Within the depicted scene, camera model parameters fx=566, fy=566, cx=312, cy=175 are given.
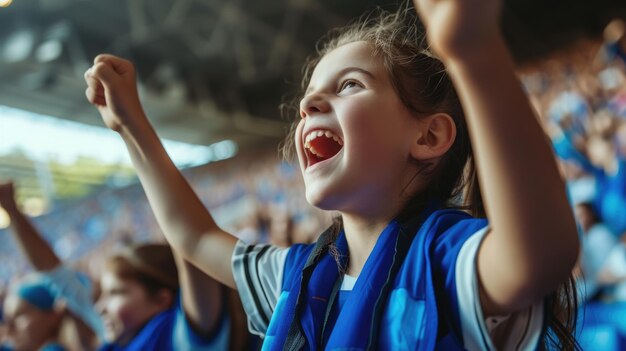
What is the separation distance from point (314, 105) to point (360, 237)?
0.15 metres

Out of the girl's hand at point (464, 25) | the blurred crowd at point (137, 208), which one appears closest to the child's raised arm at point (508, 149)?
the girl's hand at point (464, 25)

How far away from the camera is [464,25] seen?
34cm

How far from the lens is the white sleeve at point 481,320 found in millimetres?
432

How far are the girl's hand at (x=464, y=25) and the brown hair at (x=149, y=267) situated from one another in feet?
2.78

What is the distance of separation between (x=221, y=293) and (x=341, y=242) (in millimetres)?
330

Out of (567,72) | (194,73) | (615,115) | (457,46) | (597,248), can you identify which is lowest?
(457,46)

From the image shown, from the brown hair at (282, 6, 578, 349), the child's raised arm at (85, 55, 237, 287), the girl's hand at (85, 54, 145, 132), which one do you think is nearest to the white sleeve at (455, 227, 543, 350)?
the brown hair at (282, 6, 578, 349)

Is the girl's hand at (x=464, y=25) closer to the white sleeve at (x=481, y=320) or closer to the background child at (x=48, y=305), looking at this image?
the white sleeve at (x=481, y=320)

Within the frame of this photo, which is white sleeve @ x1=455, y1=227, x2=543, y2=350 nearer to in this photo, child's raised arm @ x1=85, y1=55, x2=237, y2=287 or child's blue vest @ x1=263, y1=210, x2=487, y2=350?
child's blue vest @ x1=263, y1=210, x2=487, y2=350

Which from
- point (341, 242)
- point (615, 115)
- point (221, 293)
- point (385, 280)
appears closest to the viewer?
point (385, 280)

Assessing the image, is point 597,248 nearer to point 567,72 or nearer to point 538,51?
point 567,72

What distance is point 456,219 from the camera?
54 centimetres

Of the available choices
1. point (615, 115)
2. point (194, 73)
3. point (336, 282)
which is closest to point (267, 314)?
point (336, 282)

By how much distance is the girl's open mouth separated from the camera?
60 cm
